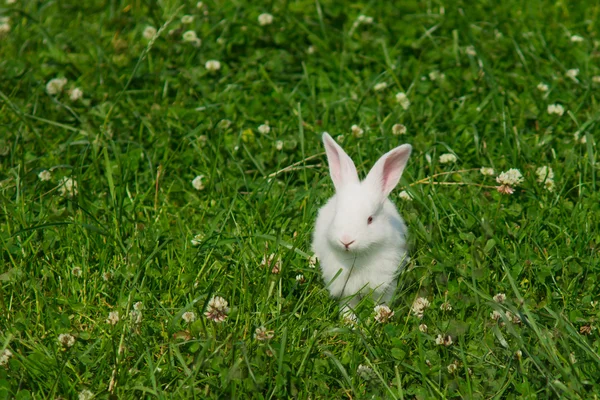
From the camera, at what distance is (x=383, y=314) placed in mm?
4168

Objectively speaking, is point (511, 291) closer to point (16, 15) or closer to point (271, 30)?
point (271, 30)

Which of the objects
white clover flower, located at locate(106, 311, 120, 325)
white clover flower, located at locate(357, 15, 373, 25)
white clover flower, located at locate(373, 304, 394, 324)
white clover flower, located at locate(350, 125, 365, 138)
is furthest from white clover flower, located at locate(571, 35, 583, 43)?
white clover flower, located at locate(106, 311, 120, 325)

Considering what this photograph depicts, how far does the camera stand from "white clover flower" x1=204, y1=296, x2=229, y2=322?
3965 mm

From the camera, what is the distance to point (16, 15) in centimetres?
717

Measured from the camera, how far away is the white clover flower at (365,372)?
12.5ft

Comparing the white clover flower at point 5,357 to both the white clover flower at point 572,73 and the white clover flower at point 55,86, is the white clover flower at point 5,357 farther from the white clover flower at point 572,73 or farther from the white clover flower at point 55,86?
the white clover flower at point 572,73

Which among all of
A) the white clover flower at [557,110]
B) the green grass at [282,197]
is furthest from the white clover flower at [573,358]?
the white clover flower at [557,110]

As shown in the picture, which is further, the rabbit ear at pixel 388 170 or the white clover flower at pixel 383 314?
the rabbit ear at pixel 388 170

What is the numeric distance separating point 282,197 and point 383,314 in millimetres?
1242

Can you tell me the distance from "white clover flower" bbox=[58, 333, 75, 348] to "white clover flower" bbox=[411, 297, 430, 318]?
69.7 inches

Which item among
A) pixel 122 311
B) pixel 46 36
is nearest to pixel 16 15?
pixel 46 36

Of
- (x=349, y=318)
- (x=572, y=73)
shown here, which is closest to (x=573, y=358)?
(x=349, y=318)

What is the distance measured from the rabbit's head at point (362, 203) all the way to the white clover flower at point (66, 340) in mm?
1449

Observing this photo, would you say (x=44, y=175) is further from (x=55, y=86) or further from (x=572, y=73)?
(x=572, y=73)
